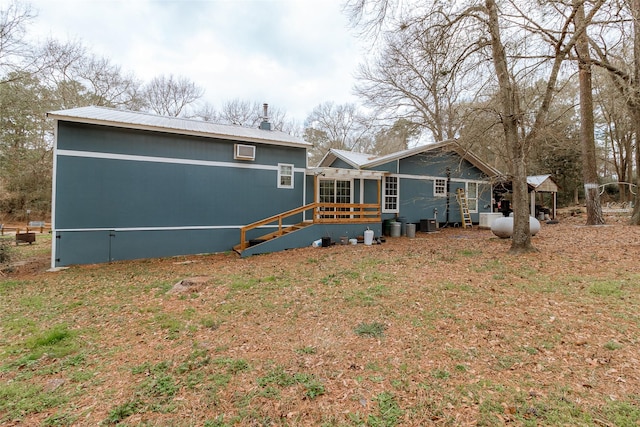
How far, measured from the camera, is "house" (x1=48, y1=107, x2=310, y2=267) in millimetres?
7523

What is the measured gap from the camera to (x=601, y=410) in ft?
7.18

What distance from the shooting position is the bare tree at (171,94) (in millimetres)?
22344

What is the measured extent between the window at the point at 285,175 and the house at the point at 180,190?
0.04 metres

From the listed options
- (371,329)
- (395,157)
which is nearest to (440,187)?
(395,157)

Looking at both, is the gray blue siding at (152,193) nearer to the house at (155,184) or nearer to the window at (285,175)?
the house at (155,184)

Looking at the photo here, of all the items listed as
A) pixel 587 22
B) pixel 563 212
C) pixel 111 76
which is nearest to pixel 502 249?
pixel 587 22

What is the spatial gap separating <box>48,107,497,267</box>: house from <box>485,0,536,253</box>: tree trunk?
1.13 meters

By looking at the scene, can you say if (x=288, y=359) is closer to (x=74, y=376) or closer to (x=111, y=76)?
(x=74, y=376)

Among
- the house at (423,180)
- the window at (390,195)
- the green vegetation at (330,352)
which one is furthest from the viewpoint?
the window at (390,195)

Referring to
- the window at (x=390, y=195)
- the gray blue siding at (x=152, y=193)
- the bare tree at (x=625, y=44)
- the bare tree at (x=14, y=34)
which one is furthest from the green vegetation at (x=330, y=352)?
the bare tree at (x=14, y=34)

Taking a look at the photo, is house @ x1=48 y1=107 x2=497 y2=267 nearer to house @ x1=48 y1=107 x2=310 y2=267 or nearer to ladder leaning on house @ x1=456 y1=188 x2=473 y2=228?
house @ x1=48 y1=107 x2=310 y2=267

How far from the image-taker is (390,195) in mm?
12781

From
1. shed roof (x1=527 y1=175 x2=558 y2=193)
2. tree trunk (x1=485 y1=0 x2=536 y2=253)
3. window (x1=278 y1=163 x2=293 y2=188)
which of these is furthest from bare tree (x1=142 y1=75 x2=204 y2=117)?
shed roof (x1=527 y1=175 x2=558 y2=193)

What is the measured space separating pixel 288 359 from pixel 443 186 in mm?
13382
